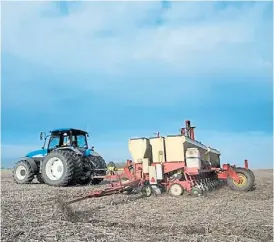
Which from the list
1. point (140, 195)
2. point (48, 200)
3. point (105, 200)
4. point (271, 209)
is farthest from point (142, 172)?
point (271, 209)

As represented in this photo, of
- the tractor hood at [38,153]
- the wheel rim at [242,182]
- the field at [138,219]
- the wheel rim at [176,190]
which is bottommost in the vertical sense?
the field at [138,219]

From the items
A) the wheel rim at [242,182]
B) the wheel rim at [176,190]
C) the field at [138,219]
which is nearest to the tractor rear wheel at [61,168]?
the field at [138,219]

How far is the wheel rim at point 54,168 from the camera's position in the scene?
14836 millimetres

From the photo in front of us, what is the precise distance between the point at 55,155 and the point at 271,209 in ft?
28.8

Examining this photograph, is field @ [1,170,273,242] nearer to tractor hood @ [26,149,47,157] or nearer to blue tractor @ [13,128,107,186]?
blue tractor @ [13,128,107,186]

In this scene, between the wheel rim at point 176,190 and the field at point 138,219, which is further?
the wheel rim at point 176,190

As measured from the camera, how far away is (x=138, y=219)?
7.19 metres

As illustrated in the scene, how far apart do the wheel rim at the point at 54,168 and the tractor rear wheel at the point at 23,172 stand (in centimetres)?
218

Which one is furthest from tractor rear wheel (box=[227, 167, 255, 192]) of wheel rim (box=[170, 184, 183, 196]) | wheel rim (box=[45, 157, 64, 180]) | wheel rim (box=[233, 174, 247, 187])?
wheel rim (box=[45, 157, 64, 180])

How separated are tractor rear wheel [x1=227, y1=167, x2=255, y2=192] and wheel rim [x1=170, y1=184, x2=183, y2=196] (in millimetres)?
2545

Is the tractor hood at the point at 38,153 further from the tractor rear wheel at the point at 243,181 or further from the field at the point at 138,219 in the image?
the tractor rear wheel at the point at 243,181

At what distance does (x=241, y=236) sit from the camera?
231 inches

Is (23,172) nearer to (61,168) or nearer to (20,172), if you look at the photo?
(20,172)

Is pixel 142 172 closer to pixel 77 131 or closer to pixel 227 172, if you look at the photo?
pixel 227 172
